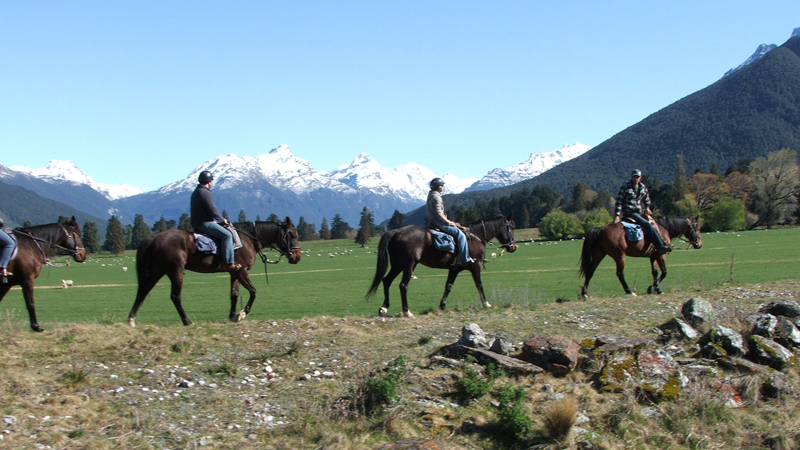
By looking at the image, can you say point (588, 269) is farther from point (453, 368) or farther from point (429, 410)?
point (429, 410)

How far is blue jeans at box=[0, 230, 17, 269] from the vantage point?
10906 millimetres

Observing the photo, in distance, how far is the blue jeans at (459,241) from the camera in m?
14.3

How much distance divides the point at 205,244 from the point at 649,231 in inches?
457

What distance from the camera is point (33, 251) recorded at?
460 inches

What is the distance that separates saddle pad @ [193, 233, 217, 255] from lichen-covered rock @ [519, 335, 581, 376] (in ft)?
20.6

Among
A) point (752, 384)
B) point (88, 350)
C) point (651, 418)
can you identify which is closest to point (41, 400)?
point (88, 350)

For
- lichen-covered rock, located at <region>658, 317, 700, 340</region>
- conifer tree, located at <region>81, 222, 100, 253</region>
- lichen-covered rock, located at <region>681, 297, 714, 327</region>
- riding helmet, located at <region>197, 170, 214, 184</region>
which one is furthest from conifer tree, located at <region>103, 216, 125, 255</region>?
lichen-covered rock, located at <region>658, 317, 700, 340</region>

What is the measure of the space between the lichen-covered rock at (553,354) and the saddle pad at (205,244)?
6.27m

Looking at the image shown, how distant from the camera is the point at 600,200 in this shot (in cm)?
13062

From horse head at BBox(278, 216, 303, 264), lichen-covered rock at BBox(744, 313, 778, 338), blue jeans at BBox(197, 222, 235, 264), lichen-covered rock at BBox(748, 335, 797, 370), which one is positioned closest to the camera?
lichen-covered rock at BBox(748, 335, 797, 370)

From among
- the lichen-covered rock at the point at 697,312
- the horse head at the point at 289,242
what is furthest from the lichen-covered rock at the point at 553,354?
the horse head at the point at 289,242

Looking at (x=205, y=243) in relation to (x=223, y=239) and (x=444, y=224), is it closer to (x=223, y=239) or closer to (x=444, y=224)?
(x=223, y=239)

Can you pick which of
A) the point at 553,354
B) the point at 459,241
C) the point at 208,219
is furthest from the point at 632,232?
the point at 208,219

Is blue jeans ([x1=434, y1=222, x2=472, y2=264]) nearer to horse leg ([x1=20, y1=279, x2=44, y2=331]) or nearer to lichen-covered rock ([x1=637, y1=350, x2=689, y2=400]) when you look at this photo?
lichen-covered rock ([x1=637, y1=350, x2=689, y2=400])
